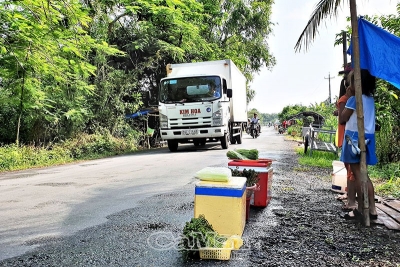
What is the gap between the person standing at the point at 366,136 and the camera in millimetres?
4148

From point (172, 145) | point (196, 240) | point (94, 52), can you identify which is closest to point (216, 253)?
point (196, 240)

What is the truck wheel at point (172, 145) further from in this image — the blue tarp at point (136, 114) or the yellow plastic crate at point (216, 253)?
the yellow plastic crate at point (216, 253)

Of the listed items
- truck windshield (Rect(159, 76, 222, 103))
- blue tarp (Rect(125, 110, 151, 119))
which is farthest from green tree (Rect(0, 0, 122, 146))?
blue tarp (Rect(125, 110, 151, 119))

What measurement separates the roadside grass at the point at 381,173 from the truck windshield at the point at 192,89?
3.92m

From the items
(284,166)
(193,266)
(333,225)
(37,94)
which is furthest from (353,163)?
(37,94)

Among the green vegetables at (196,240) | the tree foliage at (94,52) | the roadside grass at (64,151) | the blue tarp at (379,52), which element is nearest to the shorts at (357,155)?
the blue tarp at (379,52)

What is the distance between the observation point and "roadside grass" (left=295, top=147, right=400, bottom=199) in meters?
6.07

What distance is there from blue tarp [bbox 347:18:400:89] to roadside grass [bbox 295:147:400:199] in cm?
241

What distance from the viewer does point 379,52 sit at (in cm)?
423

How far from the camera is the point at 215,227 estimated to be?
3467 mm

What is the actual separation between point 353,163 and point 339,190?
1.80 meters

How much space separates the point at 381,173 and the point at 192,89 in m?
7.13

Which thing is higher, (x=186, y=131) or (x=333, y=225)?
(x=186, y=131)

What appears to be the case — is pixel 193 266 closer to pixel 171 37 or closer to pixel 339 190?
pixel 339 190
